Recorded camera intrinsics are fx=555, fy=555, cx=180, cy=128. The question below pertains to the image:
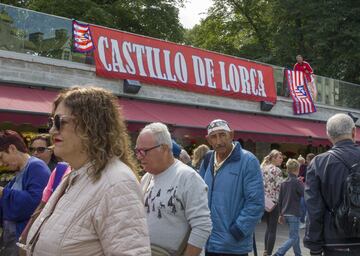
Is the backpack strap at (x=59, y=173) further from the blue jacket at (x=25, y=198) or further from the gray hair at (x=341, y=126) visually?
the gray hair at (x=341, y=126)

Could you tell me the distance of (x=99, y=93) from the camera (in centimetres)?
242

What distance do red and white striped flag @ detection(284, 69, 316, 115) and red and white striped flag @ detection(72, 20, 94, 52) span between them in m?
8.20

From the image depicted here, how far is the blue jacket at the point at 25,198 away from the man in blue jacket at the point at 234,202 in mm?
1379

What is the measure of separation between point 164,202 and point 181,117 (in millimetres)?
9632

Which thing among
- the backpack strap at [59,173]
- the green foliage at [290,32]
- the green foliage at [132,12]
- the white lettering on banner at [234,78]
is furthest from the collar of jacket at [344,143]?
the green foliage at [290,32]

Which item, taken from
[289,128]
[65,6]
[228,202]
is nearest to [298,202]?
[228,202]

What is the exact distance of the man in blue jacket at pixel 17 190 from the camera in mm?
4309

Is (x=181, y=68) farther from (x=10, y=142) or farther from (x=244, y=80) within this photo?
(x=10, y=142)

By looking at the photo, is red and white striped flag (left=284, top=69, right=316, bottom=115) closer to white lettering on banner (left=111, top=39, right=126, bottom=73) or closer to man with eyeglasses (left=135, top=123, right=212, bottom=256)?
white lettering on banner (left=111, top=39, right=126, bottom=73)

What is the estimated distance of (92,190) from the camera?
224cm

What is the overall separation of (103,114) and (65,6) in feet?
82.8

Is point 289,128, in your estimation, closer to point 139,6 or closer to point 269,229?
point 269,229

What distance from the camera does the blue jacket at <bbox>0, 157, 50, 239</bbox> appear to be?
14.1 ft

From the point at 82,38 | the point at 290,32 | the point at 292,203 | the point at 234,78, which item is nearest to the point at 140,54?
the point at 82,38
